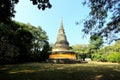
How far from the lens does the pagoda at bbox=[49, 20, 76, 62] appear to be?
141ft

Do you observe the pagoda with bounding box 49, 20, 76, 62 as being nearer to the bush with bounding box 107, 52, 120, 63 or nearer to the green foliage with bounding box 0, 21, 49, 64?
the green foliage with bounding box 0, 21, 49, 64

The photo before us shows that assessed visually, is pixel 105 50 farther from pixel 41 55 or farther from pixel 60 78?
pixel 60 78

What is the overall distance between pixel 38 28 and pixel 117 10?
48014 millimetres

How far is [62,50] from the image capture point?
4378 centimetres

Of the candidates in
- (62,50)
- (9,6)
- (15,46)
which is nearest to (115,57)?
(62,50)

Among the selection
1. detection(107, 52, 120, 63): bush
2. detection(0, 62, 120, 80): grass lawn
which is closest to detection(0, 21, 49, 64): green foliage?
detection(0, 62, 120, 80): grass lawn

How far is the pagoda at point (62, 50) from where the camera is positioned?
42.9 metres

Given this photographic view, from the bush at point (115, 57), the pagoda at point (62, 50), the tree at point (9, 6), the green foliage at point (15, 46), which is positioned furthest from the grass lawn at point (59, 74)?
the bush at point (115, 57)

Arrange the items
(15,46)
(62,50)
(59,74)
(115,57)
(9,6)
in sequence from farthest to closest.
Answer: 1. (115,57)
2. (62,50)
3. (15,46)
4. (59,74)
5. (9,6)

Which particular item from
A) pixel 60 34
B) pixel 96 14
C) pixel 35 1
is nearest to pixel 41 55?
pixel 60 34

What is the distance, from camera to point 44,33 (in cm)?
6322

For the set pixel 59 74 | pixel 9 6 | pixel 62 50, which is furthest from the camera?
pixel 62 50

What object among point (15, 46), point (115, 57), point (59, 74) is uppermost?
point (15, 46)

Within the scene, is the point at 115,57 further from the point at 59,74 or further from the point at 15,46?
the point at 59,74
